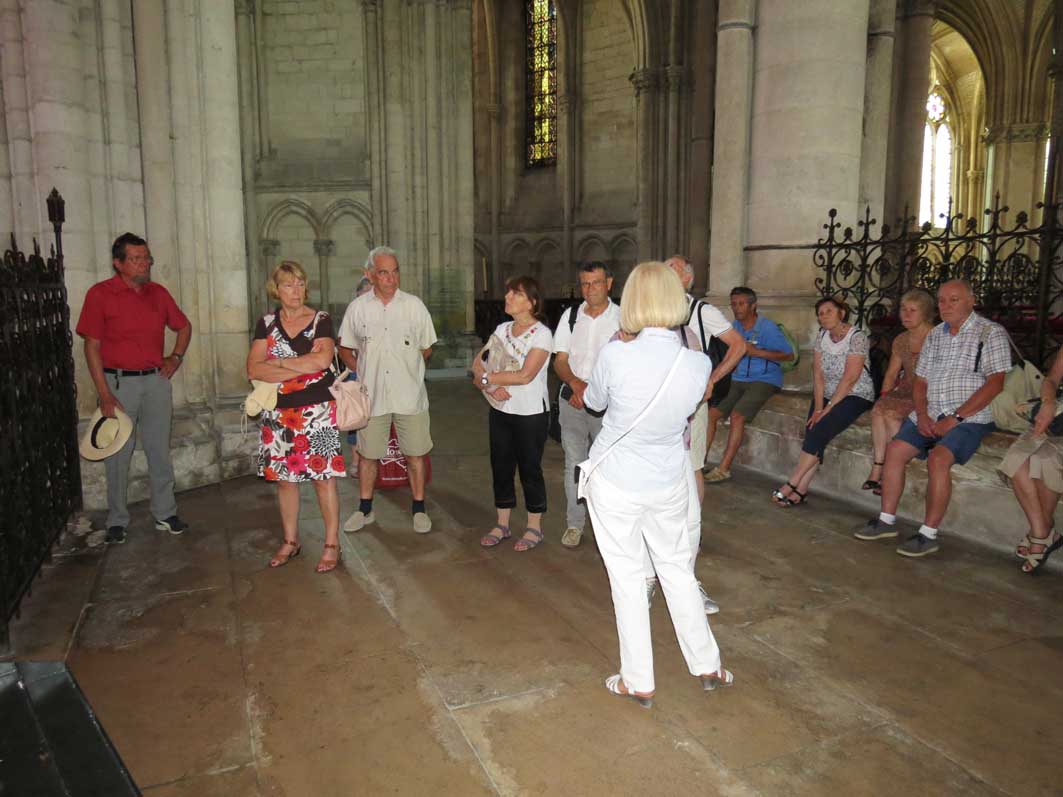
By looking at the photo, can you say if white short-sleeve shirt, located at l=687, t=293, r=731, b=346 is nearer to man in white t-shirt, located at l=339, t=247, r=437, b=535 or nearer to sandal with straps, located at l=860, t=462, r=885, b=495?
man in white t-shirt, located at l=339, t=247, r=437, b=535

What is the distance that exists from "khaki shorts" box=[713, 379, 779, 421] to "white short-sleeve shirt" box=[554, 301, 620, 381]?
8.54 ft

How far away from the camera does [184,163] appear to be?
628 cm

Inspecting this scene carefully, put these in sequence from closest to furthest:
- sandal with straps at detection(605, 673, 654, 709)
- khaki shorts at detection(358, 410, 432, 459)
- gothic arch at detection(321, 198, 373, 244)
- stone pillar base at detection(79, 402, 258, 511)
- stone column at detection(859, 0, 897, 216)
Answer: sandal with straps at detection(605, 673, 654, 709) → khaki shorts at detection(358, 410, 432, 459) → stone pillar base at detection(79, 402, 258, 511) → stone column at detection(859, 0, 897, 216) → gothic arch at detection(321, 198, 373, 244)

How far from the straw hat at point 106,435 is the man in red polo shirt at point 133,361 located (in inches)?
1.9

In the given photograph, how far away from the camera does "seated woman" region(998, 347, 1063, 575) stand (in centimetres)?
436

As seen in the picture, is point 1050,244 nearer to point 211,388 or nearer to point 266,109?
point 211,388

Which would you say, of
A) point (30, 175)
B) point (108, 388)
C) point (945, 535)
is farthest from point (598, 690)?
point (30, 175)

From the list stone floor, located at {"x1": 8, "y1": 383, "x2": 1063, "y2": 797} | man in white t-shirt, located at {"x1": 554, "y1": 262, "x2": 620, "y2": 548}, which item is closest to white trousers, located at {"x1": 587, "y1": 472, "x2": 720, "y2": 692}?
stone floor, located at {"x1": 8, "y1": 383, "x2": 1063, "y2": 797}

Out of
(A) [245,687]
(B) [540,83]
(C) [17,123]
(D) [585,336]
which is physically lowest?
(A) [245,687]

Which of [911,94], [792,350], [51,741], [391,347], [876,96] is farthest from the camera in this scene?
[911,94]

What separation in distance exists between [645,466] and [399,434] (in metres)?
2.63

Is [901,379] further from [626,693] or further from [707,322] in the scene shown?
[626,693]

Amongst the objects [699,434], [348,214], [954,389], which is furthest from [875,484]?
[348,214]

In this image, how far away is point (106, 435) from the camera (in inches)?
191
